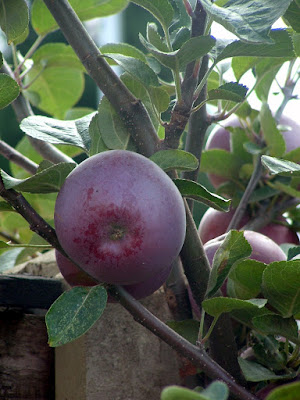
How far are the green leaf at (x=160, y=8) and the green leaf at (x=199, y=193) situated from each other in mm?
156

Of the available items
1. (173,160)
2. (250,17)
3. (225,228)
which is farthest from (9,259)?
(250,17)

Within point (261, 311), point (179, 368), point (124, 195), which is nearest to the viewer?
point (124, 195)

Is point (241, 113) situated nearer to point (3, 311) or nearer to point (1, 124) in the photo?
point (3, 311)

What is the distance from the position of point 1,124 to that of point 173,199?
2.01 meters

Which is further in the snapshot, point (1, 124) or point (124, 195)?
point (1, 124)

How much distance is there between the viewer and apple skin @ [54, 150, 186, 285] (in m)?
0.47

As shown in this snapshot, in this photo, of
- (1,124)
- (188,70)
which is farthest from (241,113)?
(1,124)

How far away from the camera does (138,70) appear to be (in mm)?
532

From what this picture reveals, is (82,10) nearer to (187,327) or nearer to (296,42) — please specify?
(296,42)

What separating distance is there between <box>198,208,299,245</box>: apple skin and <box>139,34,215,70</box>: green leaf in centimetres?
36

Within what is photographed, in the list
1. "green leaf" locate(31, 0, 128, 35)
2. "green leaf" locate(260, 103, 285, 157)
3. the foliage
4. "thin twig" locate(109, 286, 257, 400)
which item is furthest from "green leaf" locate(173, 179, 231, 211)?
"green leaf" locate(31, 0, 128, 35)

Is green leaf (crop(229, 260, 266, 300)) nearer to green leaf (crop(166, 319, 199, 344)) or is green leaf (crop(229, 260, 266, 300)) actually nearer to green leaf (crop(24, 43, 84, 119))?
green leaf (crop(166, 319, 199, 344))

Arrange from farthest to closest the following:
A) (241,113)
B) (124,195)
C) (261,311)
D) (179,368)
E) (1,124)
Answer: (1,124) → (241,113) → (179,368) → (261,311) → (124,195)

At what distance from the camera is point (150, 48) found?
19.4 inches
